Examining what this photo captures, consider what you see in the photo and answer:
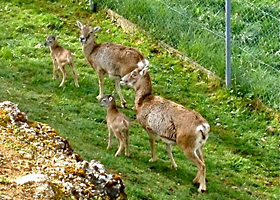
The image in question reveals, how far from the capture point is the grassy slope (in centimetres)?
972

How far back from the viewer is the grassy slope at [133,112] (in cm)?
972

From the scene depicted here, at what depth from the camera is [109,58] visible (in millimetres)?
12336

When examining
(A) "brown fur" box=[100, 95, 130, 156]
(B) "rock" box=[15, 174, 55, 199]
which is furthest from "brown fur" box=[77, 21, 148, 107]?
(B) "rock" box=[15, 174, 55, 199]

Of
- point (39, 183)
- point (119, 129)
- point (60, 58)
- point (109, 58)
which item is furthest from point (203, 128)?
point (39, 183)

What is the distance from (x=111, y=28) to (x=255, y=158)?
5.69 m

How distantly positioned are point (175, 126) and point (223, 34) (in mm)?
4555

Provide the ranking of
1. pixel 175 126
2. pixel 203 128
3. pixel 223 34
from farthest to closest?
1. pixel 223 34
2. pixel 175 126
3. pixel 203 128

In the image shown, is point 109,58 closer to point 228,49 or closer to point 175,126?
point 228,49

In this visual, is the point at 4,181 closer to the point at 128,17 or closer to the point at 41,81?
the point at 41,81

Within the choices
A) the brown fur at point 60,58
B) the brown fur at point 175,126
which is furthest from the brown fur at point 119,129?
the brown fur at point 60,58

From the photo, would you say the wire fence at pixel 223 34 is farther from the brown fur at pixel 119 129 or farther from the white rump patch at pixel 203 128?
the brown fur at pixel 119 129

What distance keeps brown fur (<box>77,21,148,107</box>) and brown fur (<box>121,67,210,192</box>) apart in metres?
1.39

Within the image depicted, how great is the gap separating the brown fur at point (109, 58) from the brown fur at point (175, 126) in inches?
54.8

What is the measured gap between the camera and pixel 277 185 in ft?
35.2
